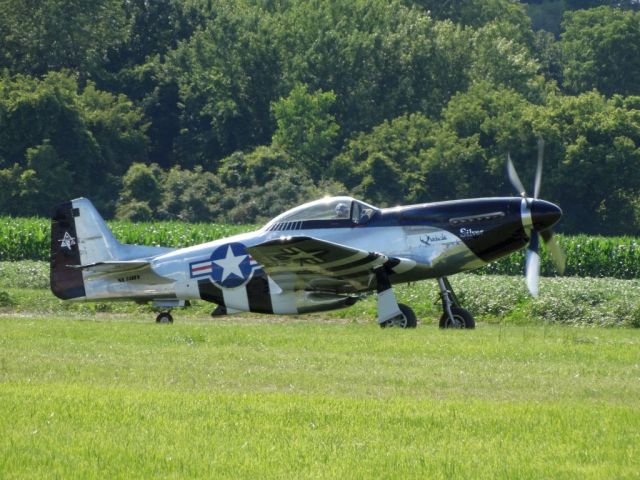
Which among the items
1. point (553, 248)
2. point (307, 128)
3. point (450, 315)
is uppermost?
point (307, 128)

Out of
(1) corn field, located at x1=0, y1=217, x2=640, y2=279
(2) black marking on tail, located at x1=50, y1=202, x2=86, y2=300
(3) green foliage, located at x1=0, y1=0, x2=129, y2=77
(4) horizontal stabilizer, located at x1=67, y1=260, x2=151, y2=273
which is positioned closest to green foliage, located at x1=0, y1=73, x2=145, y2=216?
(3) green foliage, located at x1=0, y1=0, x2=129, y2=77

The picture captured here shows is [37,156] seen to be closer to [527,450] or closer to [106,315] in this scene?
[106,315]

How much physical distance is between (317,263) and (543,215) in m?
3.11

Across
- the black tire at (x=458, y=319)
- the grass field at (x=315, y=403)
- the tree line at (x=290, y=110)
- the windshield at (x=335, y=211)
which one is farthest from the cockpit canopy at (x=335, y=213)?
the tree line at (x=290, y=110)

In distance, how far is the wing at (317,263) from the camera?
682 inches

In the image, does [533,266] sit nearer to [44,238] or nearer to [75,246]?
[75,246]

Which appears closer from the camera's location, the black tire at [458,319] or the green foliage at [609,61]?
the black tire at [458,319]

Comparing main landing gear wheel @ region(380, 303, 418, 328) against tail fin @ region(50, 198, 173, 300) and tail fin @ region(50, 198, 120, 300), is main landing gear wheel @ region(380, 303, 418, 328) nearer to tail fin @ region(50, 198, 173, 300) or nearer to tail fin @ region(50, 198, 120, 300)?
tail fin @ region(50, 198, 173, 300)


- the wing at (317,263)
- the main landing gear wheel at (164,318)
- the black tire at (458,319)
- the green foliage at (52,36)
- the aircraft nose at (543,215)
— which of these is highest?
the green foliage at (52,36)

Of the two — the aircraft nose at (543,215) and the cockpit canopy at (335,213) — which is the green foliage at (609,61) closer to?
the cockpit canopy at (335,213)

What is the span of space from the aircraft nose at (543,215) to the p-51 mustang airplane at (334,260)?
0.04 ft

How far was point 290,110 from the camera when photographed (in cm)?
6003

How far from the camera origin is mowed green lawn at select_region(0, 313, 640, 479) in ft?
29.3

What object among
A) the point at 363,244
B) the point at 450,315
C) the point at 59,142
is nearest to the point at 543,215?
the point at 450,315
